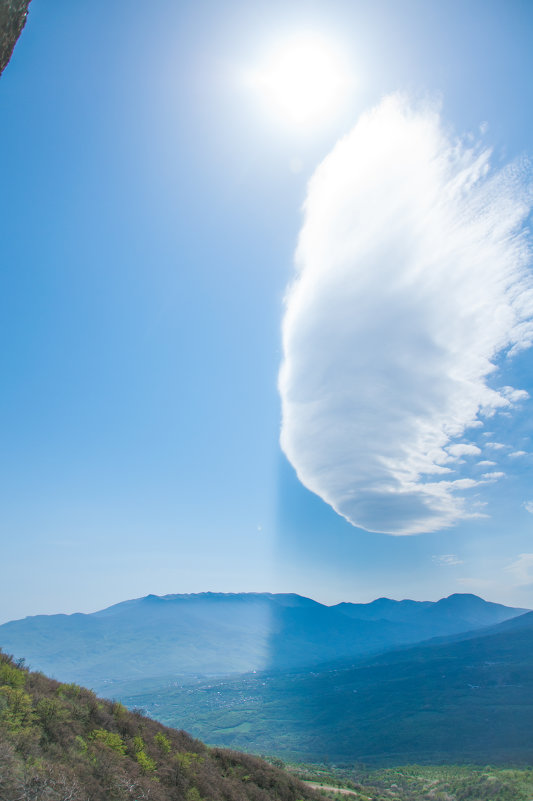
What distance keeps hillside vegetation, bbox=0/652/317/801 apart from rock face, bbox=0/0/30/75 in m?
18.3

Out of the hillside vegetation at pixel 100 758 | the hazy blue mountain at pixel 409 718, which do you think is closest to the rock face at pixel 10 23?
the hillside vegetation at pixel 100 758

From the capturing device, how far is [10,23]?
7.11m

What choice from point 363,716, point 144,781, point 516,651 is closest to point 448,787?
point 144,781

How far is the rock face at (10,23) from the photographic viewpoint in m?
6.82

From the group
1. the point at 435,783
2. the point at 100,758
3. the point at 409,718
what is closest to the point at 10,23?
the point at 100,758

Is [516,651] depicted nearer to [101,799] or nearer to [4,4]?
[101,799]

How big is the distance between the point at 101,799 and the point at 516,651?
24820 centimetres

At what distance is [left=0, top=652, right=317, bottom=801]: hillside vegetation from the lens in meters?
12.4

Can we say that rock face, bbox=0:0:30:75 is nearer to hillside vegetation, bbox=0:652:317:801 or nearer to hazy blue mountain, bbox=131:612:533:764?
hillside vegetation, bbox=0:652:317:801

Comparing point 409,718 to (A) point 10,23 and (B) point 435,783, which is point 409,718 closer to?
(B) point 435,783

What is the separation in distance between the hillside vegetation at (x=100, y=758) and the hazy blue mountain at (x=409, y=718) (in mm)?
88421

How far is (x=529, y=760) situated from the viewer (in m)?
75.0

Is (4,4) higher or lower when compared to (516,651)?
higher

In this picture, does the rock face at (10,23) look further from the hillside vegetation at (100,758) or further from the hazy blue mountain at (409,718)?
the hazy blue mountain at (409,718)
